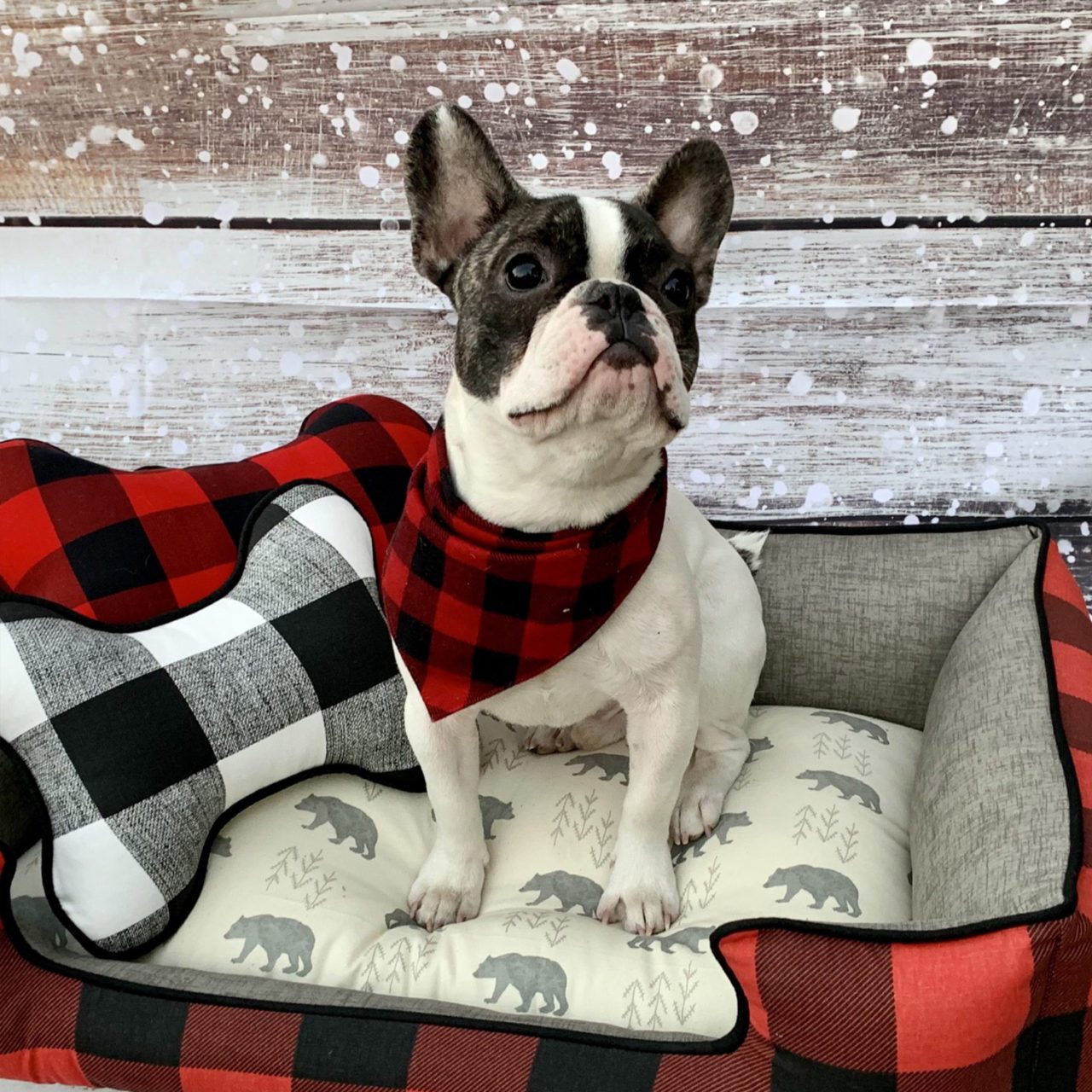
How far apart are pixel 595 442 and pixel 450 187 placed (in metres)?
0.43

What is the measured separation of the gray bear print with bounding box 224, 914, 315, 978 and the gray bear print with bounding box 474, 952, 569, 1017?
0.23m

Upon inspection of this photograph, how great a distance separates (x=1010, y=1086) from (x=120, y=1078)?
3.38 ft

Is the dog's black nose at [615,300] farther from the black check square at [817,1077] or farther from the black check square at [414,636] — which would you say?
the black check square at [817,1077]

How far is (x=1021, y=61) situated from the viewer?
1.99 metres

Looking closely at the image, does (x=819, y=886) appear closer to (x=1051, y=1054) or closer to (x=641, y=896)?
(x=641, y=896)

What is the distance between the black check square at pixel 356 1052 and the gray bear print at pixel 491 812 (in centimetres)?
45

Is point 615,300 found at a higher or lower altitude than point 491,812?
higher

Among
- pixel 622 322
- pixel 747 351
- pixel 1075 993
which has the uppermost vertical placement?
pixel 622 322

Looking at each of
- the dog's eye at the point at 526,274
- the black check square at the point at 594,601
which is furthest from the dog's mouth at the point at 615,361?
the black check square at the point at 594,601

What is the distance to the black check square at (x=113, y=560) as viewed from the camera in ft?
5.21

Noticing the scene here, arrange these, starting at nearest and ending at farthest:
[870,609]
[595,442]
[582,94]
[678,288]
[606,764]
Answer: [595,442] → [678,288] → [606,764] → [870,609] → [582,94]

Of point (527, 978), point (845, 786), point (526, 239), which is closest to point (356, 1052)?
point (527, 978)

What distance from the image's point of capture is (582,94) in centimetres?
206

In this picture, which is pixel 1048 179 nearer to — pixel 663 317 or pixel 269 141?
pixel 663 317
